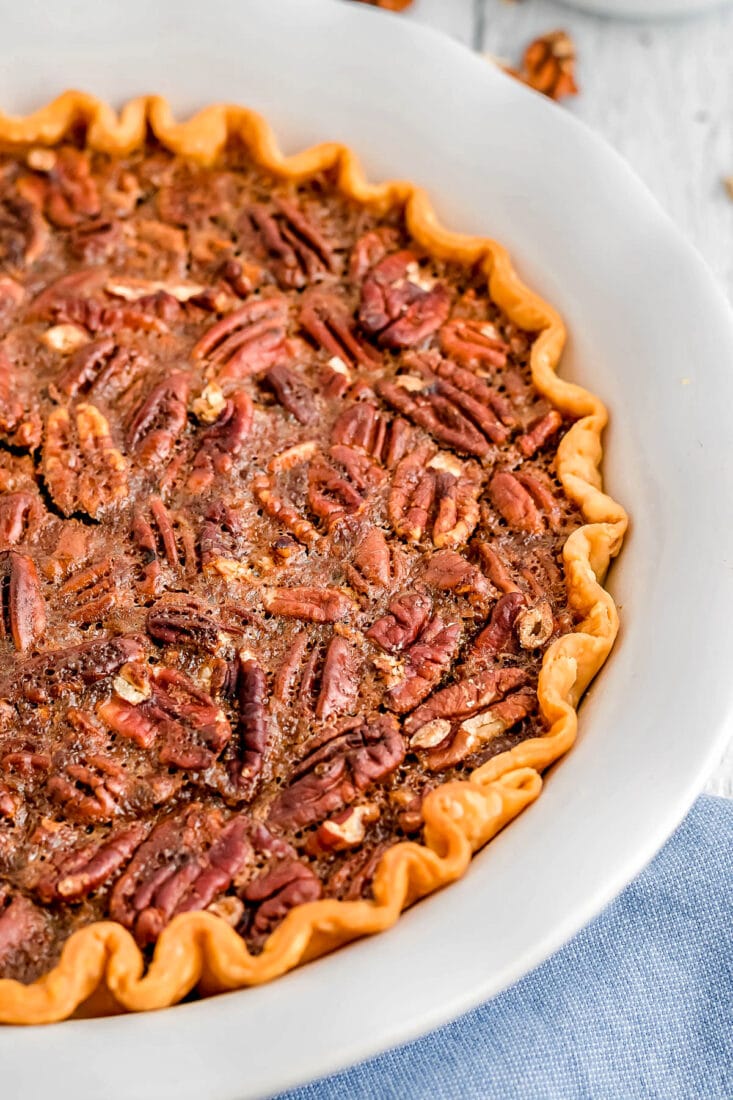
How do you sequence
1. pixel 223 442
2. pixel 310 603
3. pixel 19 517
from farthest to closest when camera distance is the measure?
pixel 223 442, pixel 19 517, pixel 310 603

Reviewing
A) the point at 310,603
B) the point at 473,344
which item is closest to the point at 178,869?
the point at 310,603

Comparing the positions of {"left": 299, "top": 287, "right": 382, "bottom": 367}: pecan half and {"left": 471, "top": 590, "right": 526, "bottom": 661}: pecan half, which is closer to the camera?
{"left": 471, "top": 590, "right": 526, "bottom": 661}: pecan half

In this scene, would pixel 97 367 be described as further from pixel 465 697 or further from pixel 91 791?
pixel 465 697

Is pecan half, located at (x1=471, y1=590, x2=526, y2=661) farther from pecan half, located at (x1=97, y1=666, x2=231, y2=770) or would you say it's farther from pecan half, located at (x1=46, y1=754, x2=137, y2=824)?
pecan half, located at (x1=46, y1=754, x2=137, y2=824)

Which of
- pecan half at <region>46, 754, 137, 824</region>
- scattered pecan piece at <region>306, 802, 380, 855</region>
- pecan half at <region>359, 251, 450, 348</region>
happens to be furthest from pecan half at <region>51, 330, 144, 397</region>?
scattered pecan piece at <region>306, 802, 380, 855</region>

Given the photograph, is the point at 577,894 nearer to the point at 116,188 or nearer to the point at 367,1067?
the point at 367,1067

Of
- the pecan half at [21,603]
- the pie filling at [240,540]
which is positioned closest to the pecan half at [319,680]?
the pie filling at [240,540]

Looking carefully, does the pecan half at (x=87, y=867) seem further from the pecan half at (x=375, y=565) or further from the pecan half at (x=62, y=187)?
the pecan half at (x=62, y=187)
